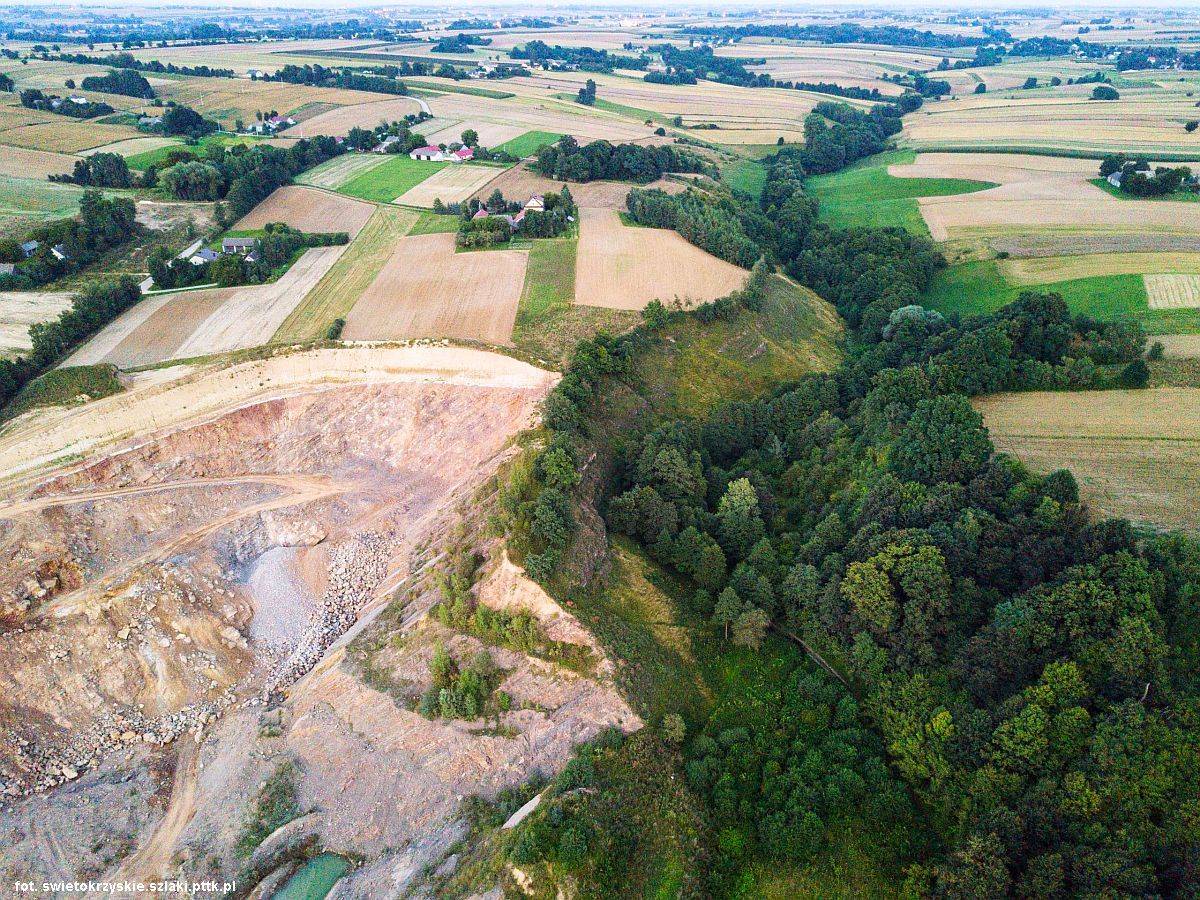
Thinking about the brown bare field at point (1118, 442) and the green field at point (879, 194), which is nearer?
the brown bare field at point (1118, 442)

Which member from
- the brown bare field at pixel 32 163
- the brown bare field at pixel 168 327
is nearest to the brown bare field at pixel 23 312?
the brown bare field at pixel 168 327

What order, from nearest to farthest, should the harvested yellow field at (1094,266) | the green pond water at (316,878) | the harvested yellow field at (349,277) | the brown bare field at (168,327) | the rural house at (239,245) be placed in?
the green pond water at (316,878) < the brown bare field at (168,327) < the harvested yellow field at (349,277) < the harvested yellow field at (1094,266) < the rural house at (239,245)

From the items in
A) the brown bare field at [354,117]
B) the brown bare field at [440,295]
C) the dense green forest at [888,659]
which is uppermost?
the brown bare field at [354,117]

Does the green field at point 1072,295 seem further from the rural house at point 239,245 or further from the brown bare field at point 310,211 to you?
the rural house at point 239,245

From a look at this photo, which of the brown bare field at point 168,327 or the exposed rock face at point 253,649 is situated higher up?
the brown bare field at point 168,327

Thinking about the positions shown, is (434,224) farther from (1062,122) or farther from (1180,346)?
(1062,122)

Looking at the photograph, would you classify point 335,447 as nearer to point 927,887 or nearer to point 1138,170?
point 927,887

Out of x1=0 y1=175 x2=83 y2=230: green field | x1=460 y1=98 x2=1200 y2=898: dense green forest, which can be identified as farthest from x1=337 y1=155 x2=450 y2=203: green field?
x1=460 y1=98 x2=1200 y2=898: dense green forest

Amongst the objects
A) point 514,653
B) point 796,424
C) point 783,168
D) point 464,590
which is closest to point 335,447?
point 464,590
